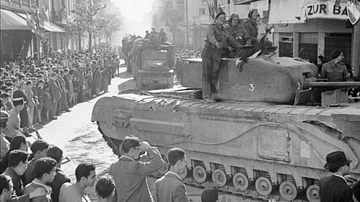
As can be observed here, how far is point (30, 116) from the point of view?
1672 cm

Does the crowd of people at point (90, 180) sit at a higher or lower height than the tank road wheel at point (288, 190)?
higher

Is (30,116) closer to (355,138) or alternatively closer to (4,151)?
(4,151)

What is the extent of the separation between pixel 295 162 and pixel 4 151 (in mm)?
4650

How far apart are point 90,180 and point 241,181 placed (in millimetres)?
4882

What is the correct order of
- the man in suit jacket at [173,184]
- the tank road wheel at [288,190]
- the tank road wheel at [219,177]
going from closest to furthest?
1. the man in suit jacket at [173,184]
2. the tank road wheel at [288,190]
3. the tank road wheel at [219,177]

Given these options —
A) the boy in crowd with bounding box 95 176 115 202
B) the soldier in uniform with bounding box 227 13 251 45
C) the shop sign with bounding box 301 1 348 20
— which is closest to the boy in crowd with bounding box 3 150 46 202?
the boy in crowd with bounding box 95 176 115 202

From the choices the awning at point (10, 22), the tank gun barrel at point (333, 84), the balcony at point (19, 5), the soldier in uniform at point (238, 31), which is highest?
the balcony at point (19, 5)

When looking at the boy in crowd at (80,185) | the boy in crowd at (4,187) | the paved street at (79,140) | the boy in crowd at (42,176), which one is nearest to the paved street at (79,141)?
the paved street at (79,140)

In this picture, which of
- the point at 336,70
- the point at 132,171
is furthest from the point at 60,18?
the point at 132,171

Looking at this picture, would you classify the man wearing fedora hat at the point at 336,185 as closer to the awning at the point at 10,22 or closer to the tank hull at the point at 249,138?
the tank hull at the point at 249,138

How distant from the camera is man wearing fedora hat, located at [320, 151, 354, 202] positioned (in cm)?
560

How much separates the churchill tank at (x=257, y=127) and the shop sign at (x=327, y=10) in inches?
199

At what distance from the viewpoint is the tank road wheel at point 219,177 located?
10378mm

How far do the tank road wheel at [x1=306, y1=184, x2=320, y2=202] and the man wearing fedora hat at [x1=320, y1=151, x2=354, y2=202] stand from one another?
3283mm
